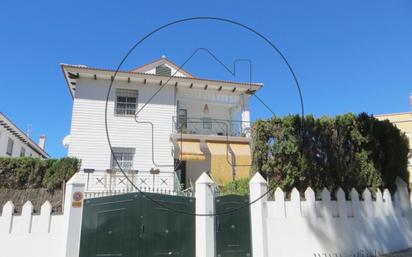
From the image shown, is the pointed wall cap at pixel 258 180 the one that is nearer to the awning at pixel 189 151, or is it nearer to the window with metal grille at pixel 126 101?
the awning at pixel 189 151

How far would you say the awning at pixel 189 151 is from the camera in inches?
800

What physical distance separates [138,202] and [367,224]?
22.9 feet

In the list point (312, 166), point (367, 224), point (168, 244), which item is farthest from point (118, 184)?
point (367, 224)

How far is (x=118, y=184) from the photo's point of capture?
19031 mm

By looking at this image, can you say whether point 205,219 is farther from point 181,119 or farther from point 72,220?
point 181,119

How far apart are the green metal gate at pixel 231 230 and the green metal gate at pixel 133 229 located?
775 mm

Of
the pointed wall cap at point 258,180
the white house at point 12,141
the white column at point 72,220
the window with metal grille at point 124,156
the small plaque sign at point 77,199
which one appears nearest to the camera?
the white column at point 72,220

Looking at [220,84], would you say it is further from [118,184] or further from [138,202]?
[138,202]

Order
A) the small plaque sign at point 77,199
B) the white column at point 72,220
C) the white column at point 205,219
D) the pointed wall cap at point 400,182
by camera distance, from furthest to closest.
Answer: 1. the pointed wall cap at point 400,182
2. the white column at point 205,219
3. the small plaque sign at point 77,199
4. the white column at point 72,220

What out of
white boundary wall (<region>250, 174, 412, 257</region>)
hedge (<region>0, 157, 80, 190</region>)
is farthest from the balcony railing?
white boundary wall (<region>250, 174, 412, 257</region>)

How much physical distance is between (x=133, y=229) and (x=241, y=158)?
44.4ft

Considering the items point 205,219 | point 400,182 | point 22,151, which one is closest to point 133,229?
point 205,219

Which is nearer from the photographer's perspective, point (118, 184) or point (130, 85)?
point (118, 184)

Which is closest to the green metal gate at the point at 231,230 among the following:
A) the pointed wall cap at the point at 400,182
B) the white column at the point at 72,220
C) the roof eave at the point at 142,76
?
the white column at the point at 72,220
